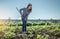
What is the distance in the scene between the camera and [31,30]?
206 cm

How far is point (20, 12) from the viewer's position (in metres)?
2.08

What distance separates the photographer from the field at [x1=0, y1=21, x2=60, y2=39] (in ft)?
6.63

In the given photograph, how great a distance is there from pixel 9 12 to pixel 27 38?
377mm

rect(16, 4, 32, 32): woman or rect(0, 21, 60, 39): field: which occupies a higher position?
rect(16, 4, 32, 32): woman

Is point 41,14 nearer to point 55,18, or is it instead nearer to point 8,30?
point 55,18

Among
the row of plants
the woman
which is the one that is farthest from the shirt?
the row of plants

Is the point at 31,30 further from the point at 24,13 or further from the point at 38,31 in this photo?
the point at 24,13

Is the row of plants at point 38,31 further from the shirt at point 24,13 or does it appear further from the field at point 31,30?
the shirt at point 24,13

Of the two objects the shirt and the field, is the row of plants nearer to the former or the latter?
the field

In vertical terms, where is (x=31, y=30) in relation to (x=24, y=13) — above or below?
below

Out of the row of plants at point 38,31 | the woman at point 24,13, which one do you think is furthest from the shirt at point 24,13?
the row of plants at point 38,31

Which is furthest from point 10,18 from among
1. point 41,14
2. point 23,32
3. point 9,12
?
point 41,14

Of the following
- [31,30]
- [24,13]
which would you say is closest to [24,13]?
[24,13]

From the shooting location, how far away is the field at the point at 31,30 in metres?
2.02
